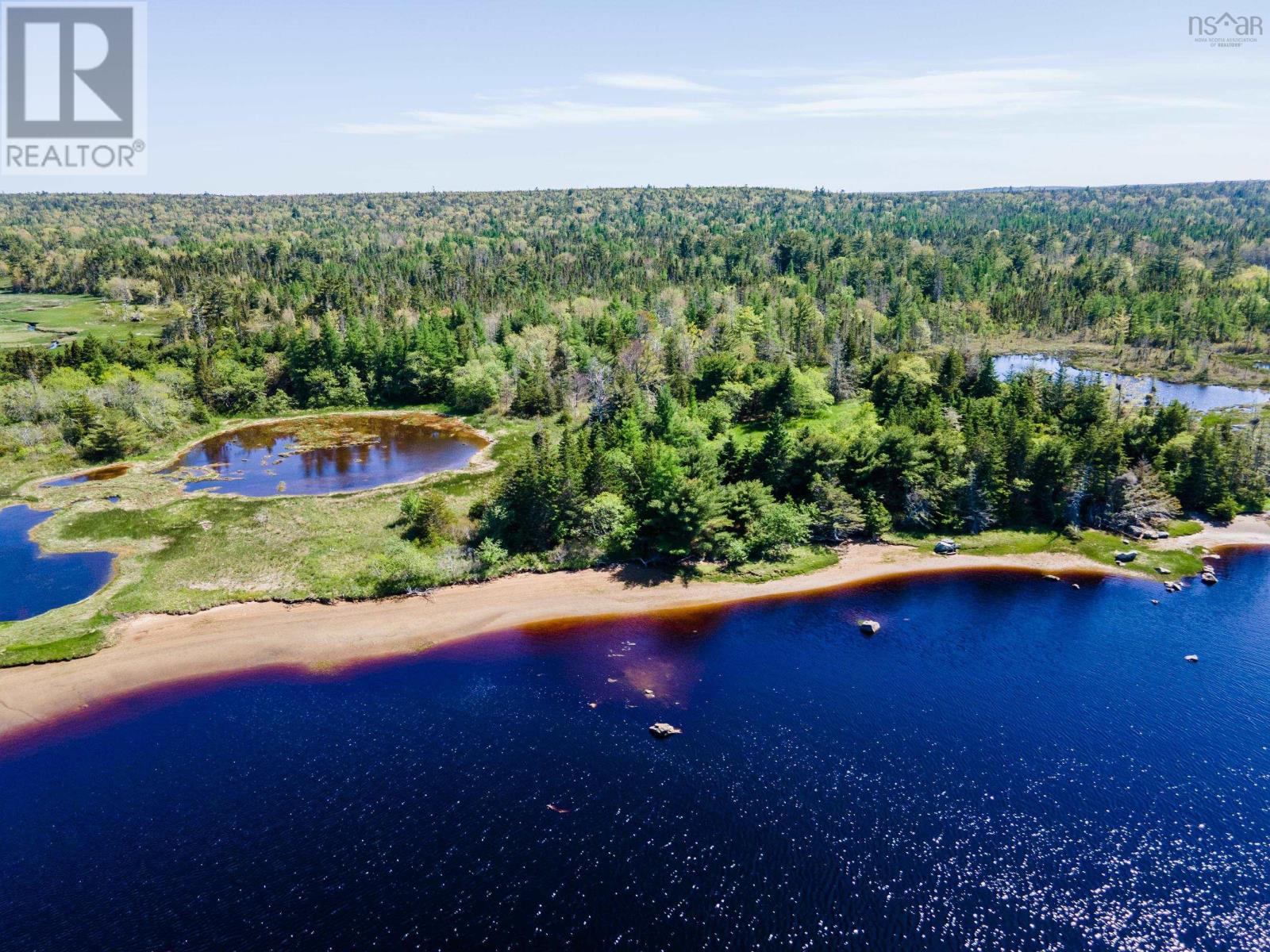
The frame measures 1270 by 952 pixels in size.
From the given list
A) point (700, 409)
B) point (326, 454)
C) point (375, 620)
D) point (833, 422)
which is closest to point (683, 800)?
point (375, 620)

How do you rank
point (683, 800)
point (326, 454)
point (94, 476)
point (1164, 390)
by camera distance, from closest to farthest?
point (683, 800), point (94, 476), point (326, 454), point (1164, 390)

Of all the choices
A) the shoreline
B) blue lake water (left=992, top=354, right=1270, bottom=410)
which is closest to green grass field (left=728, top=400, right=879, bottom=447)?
the shoreline

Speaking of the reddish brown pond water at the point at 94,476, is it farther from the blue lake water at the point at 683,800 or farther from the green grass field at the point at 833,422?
the green grass field at the point at 833,422

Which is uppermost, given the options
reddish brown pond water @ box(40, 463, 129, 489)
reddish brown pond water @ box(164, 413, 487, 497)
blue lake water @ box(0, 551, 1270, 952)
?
reddish brown pond water @ box(164, 413, 487, 497)

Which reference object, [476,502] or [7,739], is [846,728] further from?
[7,739]

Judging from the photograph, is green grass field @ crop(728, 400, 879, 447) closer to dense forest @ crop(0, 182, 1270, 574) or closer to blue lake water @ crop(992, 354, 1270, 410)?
dense forest @ crop(0, 182, 1270, 574)

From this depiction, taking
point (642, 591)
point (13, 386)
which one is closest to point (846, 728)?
point (642, 591)

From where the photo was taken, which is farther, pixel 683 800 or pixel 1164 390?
pixel 1164 390

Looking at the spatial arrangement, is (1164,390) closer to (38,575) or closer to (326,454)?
(326,454)
